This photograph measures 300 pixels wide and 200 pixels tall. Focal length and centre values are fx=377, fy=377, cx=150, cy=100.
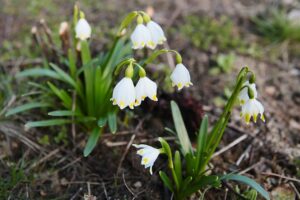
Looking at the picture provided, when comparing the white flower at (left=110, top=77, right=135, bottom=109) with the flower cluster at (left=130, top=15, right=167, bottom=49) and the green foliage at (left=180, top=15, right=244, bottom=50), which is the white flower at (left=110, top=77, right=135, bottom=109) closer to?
the flower cluster at (left=130, top=15, right=167, bottom=49)

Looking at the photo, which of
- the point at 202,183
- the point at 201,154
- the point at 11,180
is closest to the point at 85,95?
the point at 11,180

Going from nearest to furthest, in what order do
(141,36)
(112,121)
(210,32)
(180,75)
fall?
(180,75)
(141,36)
(112,121)
(210,32)

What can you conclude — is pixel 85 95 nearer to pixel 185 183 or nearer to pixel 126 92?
pixel 126 92

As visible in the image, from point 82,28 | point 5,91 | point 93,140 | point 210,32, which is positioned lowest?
point 93,140

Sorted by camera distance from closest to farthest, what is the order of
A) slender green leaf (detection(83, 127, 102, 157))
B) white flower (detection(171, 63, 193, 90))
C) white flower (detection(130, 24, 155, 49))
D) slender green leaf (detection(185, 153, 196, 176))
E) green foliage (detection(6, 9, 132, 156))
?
white flower (detection(171, 63, 193, 90)) → white flower (detection(130, 24, 155, 49)) → slender green leaf (detection(185, 153, 196, 176)) → slender green leaf (detection(83, 127, 102, 157)) → green foliage (detection(6, 9, 132, 156))

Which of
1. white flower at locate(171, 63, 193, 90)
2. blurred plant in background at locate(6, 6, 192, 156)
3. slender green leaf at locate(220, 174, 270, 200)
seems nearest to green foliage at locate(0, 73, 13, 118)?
blurred plant in background at locate(6, 6, 192, 156)

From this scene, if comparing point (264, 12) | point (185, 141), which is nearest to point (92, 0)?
point (264, 12)

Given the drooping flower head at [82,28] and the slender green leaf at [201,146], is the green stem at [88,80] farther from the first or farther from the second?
the slender green leaf at [201,146]

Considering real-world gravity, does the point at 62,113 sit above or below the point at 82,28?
below

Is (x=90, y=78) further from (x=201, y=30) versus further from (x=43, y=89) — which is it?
(x=201, y=30)

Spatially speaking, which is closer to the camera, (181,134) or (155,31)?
(155,31)

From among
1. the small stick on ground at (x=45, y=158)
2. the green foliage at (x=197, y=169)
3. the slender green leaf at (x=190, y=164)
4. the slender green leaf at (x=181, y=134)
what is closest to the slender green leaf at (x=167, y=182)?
the green foliage at (x=197, y=169)
